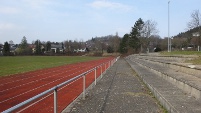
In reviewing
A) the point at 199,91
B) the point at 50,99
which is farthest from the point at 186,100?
the point at 50,99

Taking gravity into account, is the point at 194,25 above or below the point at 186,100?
above

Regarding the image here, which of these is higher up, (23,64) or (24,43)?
(24,43)

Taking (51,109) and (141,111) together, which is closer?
(141,111)

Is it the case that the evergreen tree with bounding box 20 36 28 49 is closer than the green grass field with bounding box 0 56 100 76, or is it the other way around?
the green grass field with bounding box 0 56 100 76

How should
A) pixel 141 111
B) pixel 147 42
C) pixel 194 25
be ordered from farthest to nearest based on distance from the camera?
1. pixel 147 42
2. pixel 194 25
3. pixel 141 111

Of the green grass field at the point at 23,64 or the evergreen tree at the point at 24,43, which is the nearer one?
the green grass field at the point at 23,64

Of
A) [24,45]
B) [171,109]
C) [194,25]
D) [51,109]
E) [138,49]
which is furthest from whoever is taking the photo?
[24,45]

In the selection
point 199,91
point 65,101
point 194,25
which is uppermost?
point 194,25

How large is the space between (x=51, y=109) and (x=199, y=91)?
4826 millimetres

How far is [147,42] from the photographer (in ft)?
→ 321

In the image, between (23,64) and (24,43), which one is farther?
(24,43)

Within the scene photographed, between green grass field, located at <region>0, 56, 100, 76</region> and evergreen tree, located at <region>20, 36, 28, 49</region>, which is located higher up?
evergreen tree, located at <region>20, 36, 28, 49</region>

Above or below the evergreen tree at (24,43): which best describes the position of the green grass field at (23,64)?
below

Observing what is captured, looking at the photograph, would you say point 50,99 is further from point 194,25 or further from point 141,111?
point 194,25
